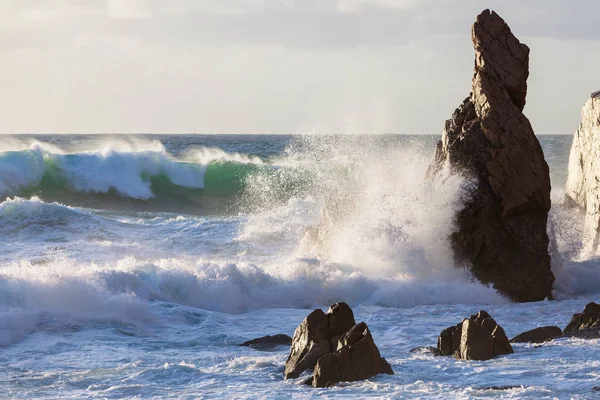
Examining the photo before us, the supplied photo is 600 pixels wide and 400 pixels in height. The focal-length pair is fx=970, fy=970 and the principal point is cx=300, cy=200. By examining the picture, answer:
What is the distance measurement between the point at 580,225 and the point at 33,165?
24.4m

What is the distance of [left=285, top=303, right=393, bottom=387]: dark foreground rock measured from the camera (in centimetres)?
891

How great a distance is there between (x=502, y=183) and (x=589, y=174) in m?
3.72

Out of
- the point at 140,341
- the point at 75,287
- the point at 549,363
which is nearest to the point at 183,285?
the point at 75,287

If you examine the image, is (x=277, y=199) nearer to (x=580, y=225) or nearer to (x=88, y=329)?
(x=580, y=225)

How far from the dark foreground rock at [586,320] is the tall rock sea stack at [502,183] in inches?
124

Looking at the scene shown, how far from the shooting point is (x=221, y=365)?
10.1 m

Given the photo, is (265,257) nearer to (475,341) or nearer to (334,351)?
(475,341)

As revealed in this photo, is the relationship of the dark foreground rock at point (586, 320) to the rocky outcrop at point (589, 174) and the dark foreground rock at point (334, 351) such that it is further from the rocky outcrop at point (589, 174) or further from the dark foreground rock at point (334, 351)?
the rocky outcrop at point (589, 174)

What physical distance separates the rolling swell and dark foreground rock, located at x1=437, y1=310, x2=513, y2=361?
83.1 feet

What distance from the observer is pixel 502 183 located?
14.6 meters

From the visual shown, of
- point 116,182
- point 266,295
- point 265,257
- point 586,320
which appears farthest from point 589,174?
point 116,182

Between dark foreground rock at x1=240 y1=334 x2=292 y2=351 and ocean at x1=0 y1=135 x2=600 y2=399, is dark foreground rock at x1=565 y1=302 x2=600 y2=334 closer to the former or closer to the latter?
ocean at x1=0 y1=135 x2=600 y2=399

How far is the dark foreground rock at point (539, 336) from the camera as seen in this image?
10719mm

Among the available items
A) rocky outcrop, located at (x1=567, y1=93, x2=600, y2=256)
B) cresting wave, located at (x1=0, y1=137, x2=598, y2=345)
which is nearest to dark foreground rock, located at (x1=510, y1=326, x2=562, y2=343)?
cresting wave, located at (x1=0, y1=137, x2=598, y2=345)
